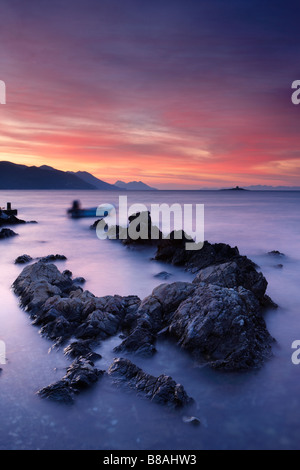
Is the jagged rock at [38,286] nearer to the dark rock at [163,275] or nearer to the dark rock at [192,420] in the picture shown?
the dark rock at [163,275]

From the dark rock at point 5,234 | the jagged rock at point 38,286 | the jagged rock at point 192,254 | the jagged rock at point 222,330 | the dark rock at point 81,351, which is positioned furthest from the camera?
the dark rock at point 5,234

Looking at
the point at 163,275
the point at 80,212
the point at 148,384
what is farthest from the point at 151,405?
the point at 80,212

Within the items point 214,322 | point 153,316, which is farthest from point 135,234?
point 214,322

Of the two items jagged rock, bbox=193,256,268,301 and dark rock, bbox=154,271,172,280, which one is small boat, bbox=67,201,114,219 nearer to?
dark rock, bbox=154,271,172,280

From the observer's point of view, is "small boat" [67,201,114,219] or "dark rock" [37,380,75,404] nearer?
"dark rock" [37,380,75,404]

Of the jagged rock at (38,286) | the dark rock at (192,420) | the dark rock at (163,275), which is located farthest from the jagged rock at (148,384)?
the dark rock at (163,275)

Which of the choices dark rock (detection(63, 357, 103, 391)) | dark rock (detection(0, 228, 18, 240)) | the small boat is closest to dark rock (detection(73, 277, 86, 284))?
dark rock (detection(63, 357, 103, 391))

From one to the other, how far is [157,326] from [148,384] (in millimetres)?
2347

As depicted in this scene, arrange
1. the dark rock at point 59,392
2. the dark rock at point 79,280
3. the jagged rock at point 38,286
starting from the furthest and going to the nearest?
the dark rock at point 79,280 → the jagged rock at point 38,286 → the dark rock at point 59,392

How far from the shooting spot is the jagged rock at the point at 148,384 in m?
5.50

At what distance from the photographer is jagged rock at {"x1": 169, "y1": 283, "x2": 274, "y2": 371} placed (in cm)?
667

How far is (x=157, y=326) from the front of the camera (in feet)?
26.7
